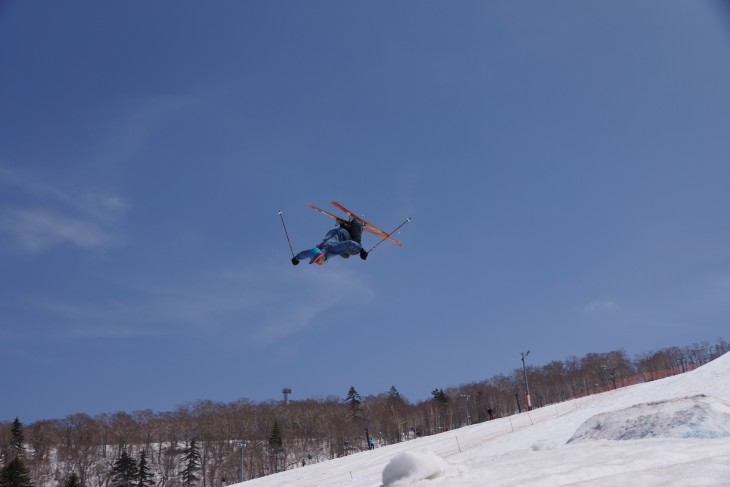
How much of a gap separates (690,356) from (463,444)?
160999mm

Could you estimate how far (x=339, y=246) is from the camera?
67.9 feet

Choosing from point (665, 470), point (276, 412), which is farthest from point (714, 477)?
point (276, 412)

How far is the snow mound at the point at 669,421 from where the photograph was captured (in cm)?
1091

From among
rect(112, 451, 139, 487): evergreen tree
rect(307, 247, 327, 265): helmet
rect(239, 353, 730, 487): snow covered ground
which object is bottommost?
rect(112, 451, 139, 487): evergreen tree

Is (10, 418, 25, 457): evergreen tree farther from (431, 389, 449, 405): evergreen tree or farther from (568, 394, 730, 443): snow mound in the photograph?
(568, 394, 730, 443): snow mound

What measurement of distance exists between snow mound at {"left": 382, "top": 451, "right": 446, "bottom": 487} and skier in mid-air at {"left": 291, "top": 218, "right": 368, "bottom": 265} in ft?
39.9

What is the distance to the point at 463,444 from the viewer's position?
2950cm

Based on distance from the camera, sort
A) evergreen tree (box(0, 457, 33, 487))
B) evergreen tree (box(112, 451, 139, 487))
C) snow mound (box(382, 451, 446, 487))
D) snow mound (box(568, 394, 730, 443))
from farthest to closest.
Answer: evergreen tree (box(112, 451, 139, 487)) < evergreen tree (box(0, 457, 33, 487)) < snow mound (box(568, 394, 730, 443)) < snow mound (box(382, 451, 446, 487))

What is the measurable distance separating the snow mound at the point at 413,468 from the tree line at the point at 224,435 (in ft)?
294

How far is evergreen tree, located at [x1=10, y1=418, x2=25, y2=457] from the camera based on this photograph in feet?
351

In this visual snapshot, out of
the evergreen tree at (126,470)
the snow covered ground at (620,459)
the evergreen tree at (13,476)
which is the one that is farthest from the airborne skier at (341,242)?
the evergreen tree at (126,470)

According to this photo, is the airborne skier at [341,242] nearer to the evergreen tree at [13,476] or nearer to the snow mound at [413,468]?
the snow mound at [413,468]

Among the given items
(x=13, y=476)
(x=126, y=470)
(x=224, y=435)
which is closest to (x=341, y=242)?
(x=13, y=476)

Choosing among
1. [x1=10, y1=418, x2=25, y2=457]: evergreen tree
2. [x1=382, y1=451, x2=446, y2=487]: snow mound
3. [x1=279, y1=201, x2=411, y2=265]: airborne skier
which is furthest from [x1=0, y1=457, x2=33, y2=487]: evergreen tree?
[x1=382, y1=451, x2=446, y2=487]: snow mound
